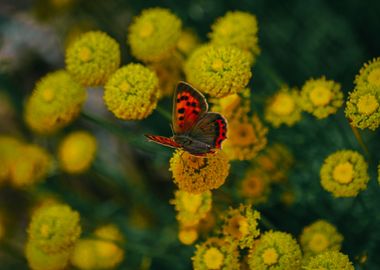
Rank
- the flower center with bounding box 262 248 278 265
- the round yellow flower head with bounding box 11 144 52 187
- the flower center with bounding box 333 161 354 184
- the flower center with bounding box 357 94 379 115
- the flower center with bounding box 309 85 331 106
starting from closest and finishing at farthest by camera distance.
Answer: the flower center with bounding box 357 94 379 115
the flower center with bounding box 262 248 278 265
the flower center with bounding box 333 161 354 184
the flower center with bounding box 309 85 331 106
the round yellow flower head with bounding box 11 144 52 187

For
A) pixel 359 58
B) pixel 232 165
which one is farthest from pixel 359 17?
pixel 232 165

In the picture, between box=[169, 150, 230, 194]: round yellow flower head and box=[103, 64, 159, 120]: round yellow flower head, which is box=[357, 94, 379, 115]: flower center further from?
box=[103, 64, 159, 120]: round yellow flower head

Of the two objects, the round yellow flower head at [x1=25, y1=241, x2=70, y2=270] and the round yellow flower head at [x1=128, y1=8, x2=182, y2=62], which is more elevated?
the round yellow flower head at [x1=128, y1=8, x2=182, y2=62]

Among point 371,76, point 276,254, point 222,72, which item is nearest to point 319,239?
point 276,254

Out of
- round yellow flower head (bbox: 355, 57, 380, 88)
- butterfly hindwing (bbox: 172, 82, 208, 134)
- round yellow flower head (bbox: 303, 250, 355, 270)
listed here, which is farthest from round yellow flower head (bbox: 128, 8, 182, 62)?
round yellow flower head (bbox: 303, 250, 355, 270)

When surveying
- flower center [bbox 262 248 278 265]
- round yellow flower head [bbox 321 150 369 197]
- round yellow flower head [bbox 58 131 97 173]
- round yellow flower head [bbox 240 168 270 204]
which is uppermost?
round yellow flower head [bbox 58 131 97 173]

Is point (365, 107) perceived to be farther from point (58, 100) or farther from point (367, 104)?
point (58, 100)
